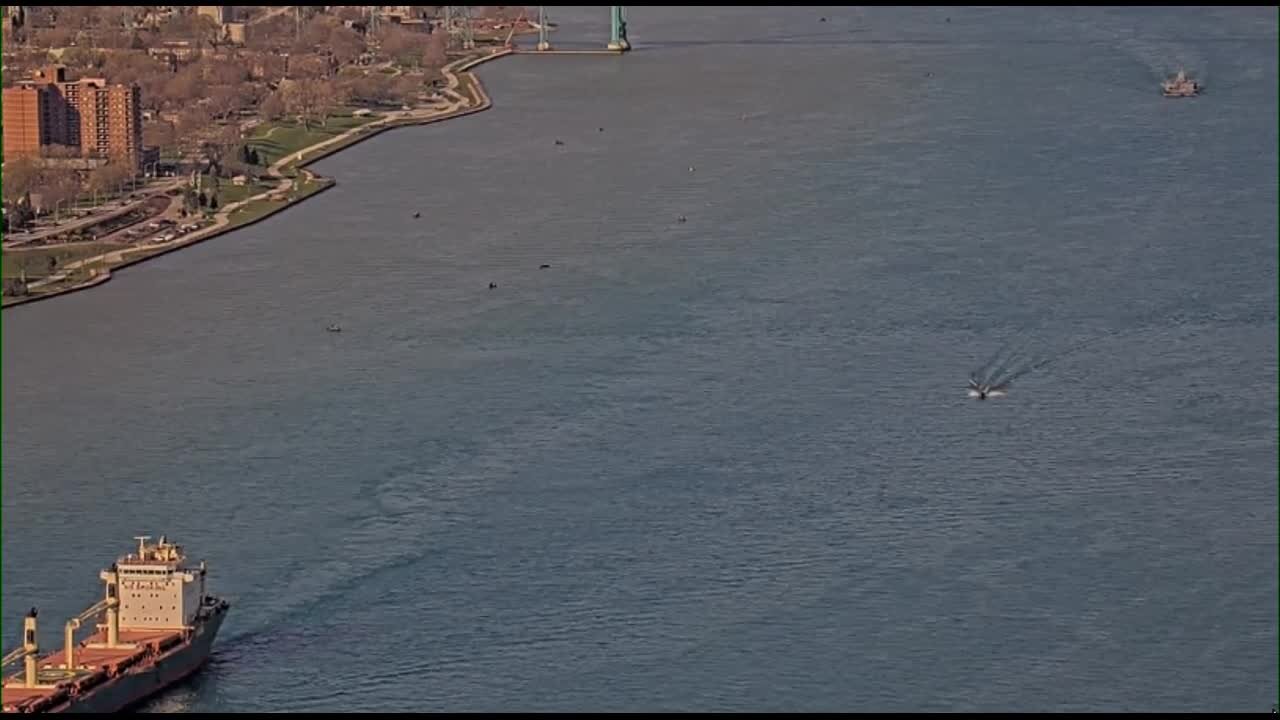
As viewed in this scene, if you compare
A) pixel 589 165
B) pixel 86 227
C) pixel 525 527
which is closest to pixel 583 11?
pixel 589 165

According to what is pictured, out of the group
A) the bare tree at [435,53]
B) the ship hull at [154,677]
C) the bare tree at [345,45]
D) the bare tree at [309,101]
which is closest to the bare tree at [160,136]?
the bare tree at [309,101]

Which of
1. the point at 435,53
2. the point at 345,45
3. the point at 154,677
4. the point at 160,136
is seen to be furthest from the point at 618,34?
the point at 154,677

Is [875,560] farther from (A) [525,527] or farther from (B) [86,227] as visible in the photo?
(B) [86,227]

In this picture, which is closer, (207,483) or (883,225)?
(207,483)

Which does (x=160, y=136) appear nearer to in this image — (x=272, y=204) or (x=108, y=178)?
(x=108, y=178)

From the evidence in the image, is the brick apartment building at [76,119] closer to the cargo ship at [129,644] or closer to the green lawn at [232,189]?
the green lawn at [232,189]
